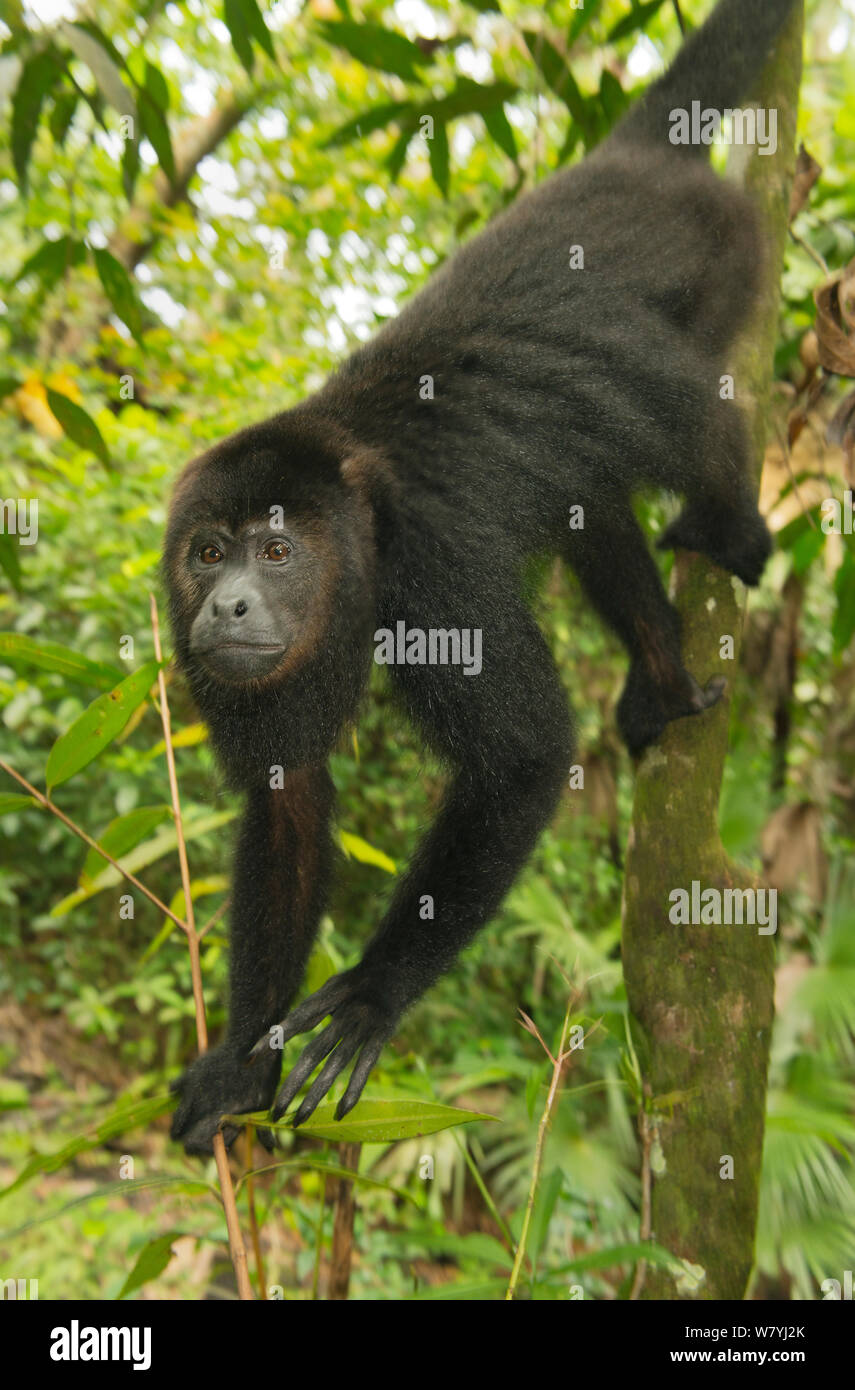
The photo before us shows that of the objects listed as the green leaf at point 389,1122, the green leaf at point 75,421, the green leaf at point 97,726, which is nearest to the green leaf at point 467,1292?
the green leaf at point 389,1122

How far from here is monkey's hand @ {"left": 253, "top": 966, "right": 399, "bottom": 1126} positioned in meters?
1.97

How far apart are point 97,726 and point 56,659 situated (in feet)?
0.44

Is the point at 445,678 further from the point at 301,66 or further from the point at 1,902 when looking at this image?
the point at 301,66

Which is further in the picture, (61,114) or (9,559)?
(61,114)

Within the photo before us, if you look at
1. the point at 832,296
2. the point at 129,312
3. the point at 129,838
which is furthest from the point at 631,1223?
the point at 129,312

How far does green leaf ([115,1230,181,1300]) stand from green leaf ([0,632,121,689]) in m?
0.93

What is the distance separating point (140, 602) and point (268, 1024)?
243 centimetres

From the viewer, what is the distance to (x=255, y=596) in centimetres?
225

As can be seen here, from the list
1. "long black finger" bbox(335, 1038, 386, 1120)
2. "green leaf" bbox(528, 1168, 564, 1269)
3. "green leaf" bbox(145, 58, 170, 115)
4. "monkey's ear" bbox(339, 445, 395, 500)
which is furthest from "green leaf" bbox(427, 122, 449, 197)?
"green leaf" bbox(528, 1168, 564, 1269)

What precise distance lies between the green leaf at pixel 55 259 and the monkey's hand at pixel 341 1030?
1768 mm

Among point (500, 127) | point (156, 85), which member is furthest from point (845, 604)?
point (156, 85)

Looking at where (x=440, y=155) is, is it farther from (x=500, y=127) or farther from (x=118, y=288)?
(x=118, y=288)

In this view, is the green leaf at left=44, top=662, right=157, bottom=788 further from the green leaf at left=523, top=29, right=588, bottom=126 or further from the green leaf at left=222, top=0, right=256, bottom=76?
the green leaf at left=523, top=29, right=588, bottom=126
